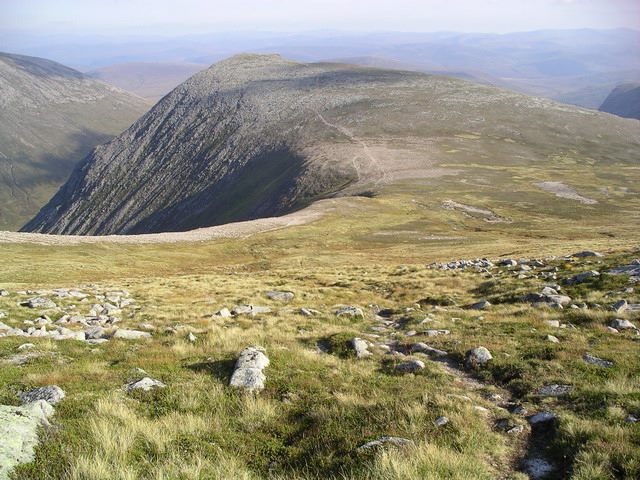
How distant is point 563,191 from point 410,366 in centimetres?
11108

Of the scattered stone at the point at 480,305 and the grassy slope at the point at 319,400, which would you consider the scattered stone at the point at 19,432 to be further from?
the scattered stone at the point at 480,305

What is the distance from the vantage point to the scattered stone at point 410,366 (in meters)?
12.8

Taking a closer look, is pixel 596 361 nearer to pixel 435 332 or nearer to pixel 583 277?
pixel 435 332

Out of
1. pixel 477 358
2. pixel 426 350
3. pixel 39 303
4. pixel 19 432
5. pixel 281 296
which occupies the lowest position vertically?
pixel 281 296

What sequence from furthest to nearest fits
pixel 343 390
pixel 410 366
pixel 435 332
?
pixel 435 332 < pixel 410 366 < pixel 343 390

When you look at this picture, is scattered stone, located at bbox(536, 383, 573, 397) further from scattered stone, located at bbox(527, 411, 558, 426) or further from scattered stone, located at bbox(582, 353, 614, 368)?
scattered stone, located at bbox(582, 353, 614, 368)

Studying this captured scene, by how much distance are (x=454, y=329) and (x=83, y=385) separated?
45.7 feet

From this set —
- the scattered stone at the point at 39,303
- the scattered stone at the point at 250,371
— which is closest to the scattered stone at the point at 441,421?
the scattered stone at the point at 250,371

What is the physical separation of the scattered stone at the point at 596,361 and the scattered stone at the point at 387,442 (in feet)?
25.8

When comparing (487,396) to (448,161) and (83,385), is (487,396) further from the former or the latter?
(448,161)

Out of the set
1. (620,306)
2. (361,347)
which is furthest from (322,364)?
(620,306)

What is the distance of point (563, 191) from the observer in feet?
352

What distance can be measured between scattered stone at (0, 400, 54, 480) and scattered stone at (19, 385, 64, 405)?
80cm

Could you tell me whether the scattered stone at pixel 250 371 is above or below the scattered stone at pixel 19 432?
below
